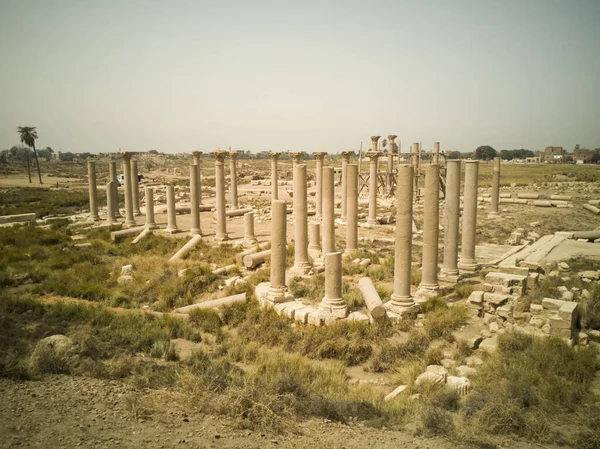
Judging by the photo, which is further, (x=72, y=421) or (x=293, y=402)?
(x=293, y=402)

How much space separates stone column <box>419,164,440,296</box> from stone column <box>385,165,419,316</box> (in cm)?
104

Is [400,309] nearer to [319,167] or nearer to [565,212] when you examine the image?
[319,167]

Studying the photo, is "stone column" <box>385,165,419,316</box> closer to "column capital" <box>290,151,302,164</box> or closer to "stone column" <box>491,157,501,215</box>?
"column capital" <box>290,151,302,164</box>

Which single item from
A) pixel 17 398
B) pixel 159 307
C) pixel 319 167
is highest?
pixel 319 167

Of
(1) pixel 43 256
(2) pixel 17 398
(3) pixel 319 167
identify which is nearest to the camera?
(2) pixel 17 398

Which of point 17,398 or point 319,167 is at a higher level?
point 319,167

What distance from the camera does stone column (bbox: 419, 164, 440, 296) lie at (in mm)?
12477

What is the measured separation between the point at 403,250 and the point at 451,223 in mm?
3088

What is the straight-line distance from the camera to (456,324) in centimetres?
1070

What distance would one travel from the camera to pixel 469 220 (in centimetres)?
1505

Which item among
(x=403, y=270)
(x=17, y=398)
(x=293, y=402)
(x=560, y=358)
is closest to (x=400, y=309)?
(x=403, y=270)

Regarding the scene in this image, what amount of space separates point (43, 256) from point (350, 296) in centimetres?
1327

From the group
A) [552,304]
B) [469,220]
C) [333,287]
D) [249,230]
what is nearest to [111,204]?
[249,230]

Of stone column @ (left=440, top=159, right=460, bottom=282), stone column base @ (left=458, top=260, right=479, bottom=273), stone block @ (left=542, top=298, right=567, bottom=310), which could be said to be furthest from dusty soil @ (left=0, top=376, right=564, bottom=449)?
stone column base @ (left=458, top=260, right=479, bottom=273)
